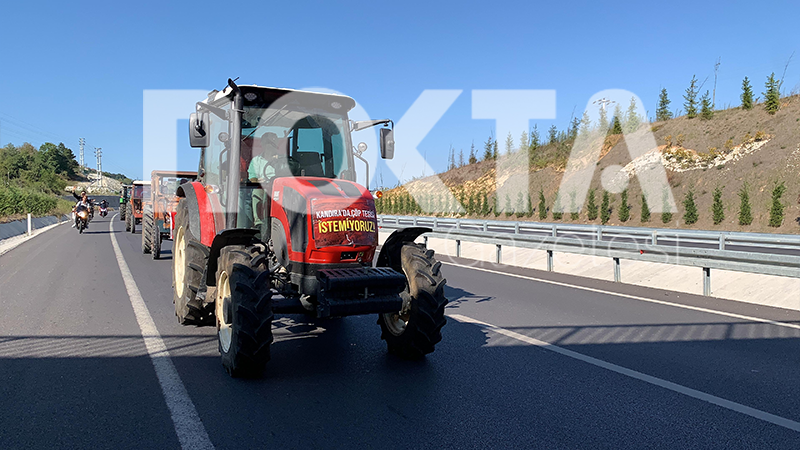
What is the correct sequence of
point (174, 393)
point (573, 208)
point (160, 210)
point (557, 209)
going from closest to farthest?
point (174, 393) < point (160, 210) < point (573, 208) < point (557, 209)

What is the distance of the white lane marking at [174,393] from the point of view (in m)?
3.62

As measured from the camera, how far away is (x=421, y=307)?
5.18 meters

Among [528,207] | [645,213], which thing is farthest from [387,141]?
[528,207]

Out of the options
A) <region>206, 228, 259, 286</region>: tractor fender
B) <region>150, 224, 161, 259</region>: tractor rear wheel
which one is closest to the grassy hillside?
<region>150, 224, 161, 259</region>: tractor rear wheel

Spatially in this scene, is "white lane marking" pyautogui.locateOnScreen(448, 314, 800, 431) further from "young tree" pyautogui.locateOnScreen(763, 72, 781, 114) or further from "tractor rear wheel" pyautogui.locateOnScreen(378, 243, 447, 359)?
"young tree" pyautogui.locateOnScreen(763, 72, 781, 114)

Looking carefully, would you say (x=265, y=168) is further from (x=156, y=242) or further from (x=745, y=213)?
(x=745, y=213)

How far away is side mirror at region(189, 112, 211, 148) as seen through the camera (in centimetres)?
549

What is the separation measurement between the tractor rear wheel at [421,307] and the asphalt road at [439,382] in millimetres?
211

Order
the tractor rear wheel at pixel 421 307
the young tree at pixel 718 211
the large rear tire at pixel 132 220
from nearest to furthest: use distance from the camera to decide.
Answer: the tractor rear wheel at pixel 421 307
the large rear tire at pixel 132 220
the young tree at pixel 718 211

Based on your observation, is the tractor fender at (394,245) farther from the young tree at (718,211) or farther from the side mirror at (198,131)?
the young tree at (718,211)

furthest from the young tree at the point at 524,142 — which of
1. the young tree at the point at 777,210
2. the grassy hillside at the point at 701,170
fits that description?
the young tree at the point at 777,210

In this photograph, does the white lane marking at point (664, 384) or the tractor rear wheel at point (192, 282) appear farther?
the tractor rear wheel at point (192, 282)

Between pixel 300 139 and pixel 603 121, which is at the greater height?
pixel 603 121

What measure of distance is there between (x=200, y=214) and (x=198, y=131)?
4.46ft
